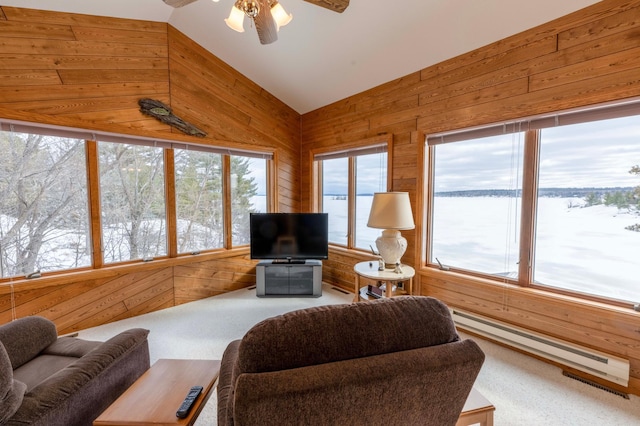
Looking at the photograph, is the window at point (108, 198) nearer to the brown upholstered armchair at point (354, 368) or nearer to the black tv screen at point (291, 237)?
the black tv screen at point (291, 237)

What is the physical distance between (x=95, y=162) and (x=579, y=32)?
442 centimetres

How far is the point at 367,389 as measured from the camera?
33.8 inches

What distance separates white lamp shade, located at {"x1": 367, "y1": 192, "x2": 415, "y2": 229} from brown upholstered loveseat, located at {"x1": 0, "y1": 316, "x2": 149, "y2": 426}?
2085mm

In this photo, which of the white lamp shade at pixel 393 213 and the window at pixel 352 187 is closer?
the white lamp shade at pixel 393 213

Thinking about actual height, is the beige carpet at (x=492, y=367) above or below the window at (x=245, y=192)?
below

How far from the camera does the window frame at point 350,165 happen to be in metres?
3.50

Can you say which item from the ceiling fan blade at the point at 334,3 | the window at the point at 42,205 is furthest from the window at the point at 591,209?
the window at the point at 42,205

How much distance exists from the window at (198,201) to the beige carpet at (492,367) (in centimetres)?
81

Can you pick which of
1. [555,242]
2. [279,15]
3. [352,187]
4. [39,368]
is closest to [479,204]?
[555,242]

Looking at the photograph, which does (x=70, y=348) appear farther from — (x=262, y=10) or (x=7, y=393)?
(x=262, y=10)

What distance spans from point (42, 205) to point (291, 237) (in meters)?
2.61

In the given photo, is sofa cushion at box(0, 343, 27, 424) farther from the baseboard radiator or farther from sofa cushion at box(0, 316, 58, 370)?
the baseboard radiator

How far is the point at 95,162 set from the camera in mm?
3016

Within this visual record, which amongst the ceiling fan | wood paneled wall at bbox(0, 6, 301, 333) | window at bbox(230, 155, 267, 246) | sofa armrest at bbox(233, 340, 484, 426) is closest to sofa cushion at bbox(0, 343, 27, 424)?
sofa armrest at bbox(233, 340, 484, 426)
